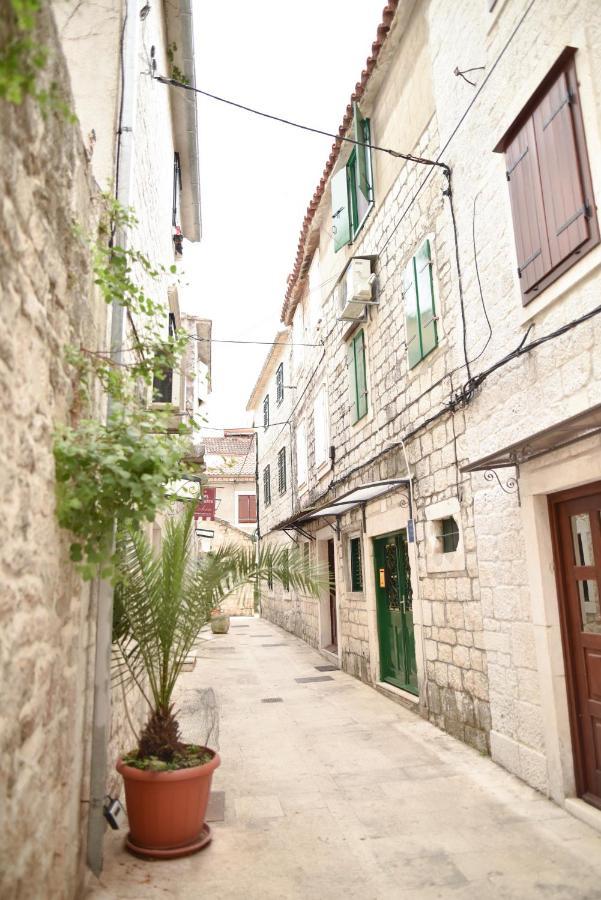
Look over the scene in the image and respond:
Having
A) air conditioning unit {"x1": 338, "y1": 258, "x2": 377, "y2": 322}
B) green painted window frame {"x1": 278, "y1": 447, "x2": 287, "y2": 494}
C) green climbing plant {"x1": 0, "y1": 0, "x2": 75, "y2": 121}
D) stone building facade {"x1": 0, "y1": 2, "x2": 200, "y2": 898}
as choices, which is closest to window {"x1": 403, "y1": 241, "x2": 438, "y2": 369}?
air conditioning unit {"x1": 338, "y1": 258, "x2": 377, "y2": 322}

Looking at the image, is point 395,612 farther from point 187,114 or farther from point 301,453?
point 187,114

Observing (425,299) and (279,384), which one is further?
(279,384)

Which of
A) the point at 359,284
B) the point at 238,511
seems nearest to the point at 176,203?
the point at 359,284

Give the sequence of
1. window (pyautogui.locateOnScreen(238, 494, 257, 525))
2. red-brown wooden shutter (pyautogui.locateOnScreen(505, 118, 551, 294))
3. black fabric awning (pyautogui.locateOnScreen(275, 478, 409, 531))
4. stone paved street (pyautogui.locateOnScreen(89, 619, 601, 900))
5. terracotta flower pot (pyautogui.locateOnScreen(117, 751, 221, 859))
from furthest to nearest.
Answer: window (pyautogui.locateOnScreen(238, 494, 257, 525)), black fabric awning (pyautogui.locateOnScreen(275, 478, 409, 531)), red-brown wooden shutter (pyautogui.locateOnScreen(505, 118, 551, 294)), terracotta flower pot (pyautogui.locateOnScreen(117, 751, 221, 859)), stone paved street (pyautogui.locateOnScreen(89, 619, 601, 900))

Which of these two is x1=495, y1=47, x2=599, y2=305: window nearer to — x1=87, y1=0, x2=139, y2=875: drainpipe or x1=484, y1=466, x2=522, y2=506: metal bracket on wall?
x1=484, y1=466, x2=522, y2=506: metal bracket on wall

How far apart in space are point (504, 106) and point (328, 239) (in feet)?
21.5

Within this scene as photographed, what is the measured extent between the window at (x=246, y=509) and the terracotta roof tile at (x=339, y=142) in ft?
60.0

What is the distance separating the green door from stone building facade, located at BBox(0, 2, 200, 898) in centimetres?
477

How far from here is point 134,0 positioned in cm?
504

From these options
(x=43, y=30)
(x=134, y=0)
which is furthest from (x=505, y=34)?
(x=43, y=30)

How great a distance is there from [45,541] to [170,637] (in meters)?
1.59

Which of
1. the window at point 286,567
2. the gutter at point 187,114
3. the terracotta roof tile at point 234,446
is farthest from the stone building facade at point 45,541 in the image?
the terracotta roof tile at point 234,446

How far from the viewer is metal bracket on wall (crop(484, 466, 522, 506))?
4.91m

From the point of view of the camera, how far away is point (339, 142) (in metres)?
9.34
